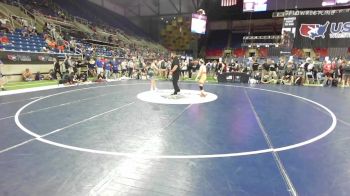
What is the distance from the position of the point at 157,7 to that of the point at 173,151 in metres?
42.1

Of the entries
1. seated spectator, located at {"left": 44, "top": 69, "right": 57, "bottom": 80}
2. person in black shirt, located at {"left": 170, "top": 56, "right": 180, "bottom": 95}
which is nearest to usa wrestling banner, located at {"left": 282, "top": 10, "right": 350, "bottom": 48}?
person in black shirt, located at {"left": 170, "top": 56, "right": 180, "bottom": 95}

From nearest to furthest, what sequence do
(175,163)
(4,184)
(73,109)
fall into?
(4,184)
(175,163)
(73,109)

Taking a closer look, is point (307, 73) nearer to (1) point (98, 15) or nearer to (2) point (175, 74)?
(2) point (175, 74)

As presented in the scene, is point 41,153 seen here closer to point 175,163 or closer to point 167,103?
point 175,163

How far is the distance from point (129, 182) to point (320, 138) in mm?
3880

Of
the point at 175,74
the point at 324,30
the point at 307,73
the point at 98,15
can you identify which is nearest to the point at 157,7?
the point at 98,15

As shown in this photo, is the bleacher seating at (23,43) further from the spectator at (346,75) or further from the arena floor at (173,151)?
the spectator at (346,75)

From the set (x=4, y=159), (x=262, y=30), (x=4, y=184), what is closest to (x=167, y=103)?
(x=4, y=159)

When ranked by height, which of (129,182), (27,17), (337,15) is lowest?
(129,182)

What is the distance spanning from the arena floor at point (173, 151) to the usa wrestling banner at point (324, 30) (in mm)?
25650

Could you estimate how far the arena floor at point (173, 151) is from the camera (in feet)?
10.3

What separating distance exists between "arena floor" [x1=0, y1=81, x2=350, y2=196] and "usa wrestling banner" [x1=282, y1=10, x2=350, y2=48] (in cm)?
2565

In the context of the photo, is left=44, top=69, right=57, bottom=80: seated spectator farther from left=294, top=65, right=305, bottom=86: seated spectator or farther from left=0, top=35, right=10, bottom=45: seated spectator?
left=294, top=65, right=305, bottom=86: seated spectator

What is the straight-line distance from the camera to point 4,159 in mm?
3883
